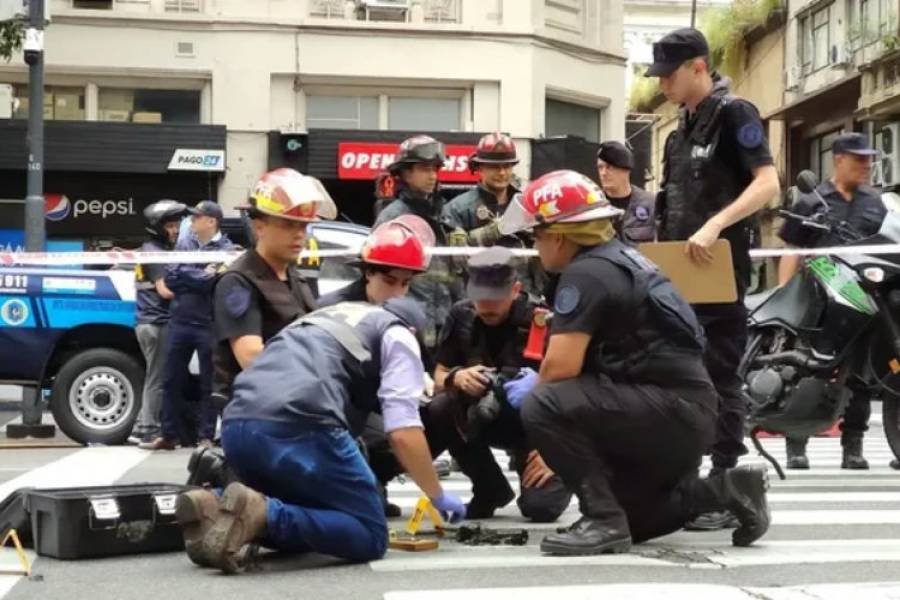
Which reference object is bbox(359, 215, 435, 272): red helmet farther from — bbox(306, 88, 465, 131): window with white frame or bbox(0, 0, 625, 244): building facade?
bbox(306, 88, 465, 131): window with white frame

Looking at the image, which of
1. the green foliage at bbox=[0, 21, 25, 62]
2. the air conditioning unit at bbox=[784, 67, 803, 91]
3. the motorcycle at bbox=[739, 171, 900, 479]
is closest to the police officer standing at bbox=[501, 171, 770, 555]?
the motorcycle at bbox=[739, 171, 900, 479]

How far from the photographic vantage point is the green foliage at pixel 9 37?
20703 mm

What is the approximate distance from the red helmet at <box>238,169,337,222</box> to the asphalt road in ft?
4.53

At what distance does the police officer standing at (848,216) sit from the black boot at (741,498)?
383 cm

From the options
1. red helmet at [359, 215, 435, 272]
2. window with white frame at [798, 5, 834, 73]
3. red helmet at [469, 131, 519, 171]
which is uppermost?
window with white frame at [798, 5, 834, 73]

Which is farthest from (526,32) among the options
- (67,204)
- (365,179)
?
(67,204)

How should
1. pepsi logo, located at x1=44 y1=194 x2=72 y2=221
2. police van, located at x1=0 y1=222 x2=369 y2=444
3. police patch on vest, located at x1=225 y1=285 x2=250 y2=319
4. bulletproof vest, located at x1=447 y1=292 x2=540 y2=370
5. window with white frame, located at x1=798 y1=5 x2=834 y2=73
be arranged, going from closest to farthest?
1. police patch on vest, located at x1=225 y1=285 x2=250 y2=319
2. bulletproof vest, located at x1=447 y1=292 x2=540 y2=370
3. police van, located at x1=0 y1=222 x2=369 y2=444
4. pepsi logo, located at x1=44 y1=194 x2=72 y2=221
5. window with white frame, located at x1=798 y1=5 x2=834 y2=73

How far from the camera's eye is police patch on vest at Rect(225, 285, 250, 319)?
6.03 m

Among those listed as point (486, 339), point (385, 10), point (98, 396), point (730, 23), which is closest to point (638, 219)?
point (486, 339)

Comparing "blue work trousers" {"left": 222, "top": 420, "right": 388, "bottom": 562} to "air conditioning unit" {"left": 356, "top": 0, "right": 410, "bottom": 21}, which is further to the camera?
"air conditioning unit" {"left": 356, "top": 0, "right": 410, "bottom": 21}

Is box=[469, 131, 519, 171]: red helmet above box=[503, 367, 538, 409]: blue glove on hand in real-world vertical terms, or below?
above

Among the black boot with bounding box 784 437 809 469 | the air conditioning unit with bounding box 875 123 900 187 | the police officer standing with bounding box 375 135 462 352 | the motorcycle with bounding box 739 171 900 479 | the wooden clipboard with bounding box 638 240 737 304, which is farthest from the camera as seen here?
the air conditioning unit with bounding box 875 123 900 187

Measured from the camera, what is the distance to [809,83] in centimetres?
3931

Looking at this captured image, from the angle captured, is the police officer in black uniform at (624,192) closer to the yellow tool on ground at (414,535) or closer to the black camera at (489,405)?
the black camera at (489,405)
